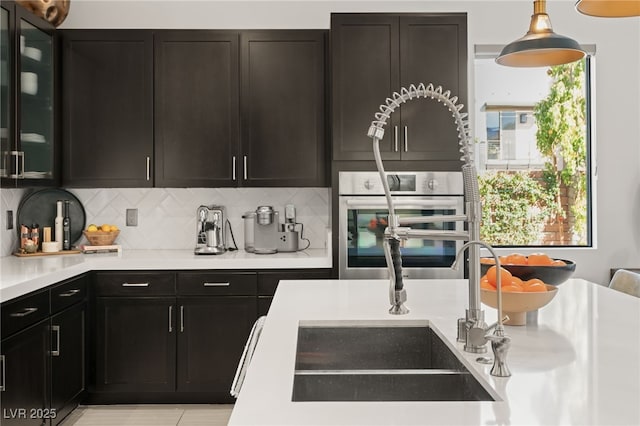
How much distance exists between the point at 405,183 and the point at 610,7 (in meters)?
1.85

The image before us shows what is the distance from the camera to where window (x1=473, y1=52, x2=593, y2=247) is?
166 inches

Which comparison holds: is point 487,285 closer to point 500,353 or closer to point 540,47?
point 500,353

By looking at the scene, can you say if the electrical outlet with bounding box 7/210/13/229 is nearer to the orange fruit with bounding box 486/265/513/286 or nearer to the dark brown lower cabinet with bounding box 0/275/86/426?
the dark brown lower cabinet with bounding box 0/275/86/426

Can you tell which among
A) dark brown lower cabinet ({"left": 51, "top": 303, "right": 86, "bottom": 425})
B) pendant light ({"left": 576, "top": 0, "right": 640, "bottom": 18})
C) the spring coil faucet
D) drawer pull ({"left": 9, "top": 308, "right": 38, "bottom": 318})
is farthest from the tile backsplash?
pendant light ({"left": 576, "top": 0, "right": 640, "bottom": 18})

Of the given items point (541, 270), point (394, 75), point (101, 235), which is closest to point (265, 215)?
point (101, 235)

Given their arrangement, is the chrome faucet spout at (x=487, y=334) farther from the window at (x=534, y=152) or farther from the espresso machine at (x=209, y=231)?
the window at (x=534, y=152)

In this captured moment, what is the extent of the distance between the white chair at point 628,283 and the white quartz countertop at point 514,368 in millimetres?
392

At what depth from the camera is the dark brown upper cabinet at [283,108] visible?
3793 mm

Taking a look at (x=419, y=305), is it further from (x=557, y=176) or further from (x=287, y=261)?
(x=557, y=176)

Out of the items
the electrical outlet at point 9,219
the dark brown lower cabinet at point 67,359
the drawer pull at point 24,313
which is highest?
the electrical outlet at point 9,219

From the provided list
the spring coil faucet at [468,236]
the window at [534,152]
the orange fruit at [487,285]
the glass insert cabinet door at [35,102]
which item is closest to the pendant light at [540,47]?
the spring coil faucet at [468,236]

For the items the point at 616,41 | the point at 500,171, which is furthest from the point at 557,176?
the point at 616,41

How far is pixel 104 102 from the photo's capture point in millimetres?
3801

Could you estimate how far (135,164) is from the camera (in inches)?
150
